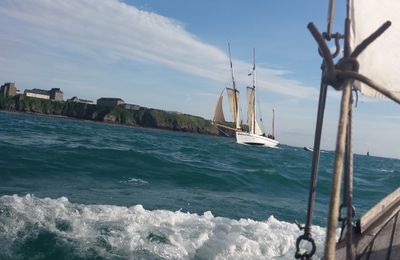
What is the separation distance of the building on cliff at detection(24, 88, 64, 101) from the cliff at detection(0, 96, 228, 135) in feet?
34.8

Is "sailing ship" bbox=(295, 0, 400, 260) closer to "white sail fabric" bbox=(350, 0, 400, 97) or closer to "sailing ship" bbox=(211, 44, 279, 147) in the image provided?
"white sail fabric" bbox=(350, 0, 400, 97)

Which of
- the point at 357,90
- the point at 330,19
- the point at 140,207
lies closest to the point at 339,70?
the point at 330,19

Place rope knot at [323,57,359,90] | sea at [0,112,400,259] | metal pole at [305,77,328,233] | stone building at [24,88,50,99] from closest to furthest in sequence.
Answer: rope knot at [323,57,359,90] → metal pole at [305,77,328,233] → sea at [0,112,400,259] → stone building at [24,88,50,99]

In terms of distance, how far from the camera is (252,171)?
66.2ft

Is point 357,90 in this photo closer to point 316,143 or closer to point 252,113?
point 316,143

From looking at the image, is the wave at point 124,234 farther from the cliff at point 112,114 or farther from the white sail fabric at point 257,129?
the cliff at point 112,114

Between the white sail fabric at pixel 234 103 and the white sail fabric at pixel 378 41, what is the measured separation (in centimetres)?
7244

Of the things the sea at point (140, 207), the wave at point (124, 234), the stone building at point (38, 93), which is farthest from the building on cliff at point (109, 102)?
the wave at point (124, 234)

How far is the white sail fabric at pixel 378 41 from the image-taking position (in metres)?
2.73

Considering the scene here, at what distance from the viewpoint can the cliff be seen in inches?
4134

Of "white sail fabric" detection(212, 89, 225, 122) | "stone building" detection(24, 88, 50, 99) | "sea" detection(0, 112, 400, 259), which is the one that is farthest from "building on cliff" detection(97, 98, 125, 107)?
"sea" detection(0, 112, 400, 259)

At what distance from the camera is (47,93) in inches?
4943

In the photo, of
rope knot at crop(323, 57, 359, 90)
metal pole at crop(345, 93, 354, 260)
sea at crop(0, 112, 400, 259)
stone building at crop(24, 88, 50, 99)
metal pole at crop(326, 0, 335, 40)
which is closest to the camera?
rope knot at crop(323, 57, 359, 90)

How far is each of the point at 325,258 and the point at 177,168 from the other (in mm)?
15666
